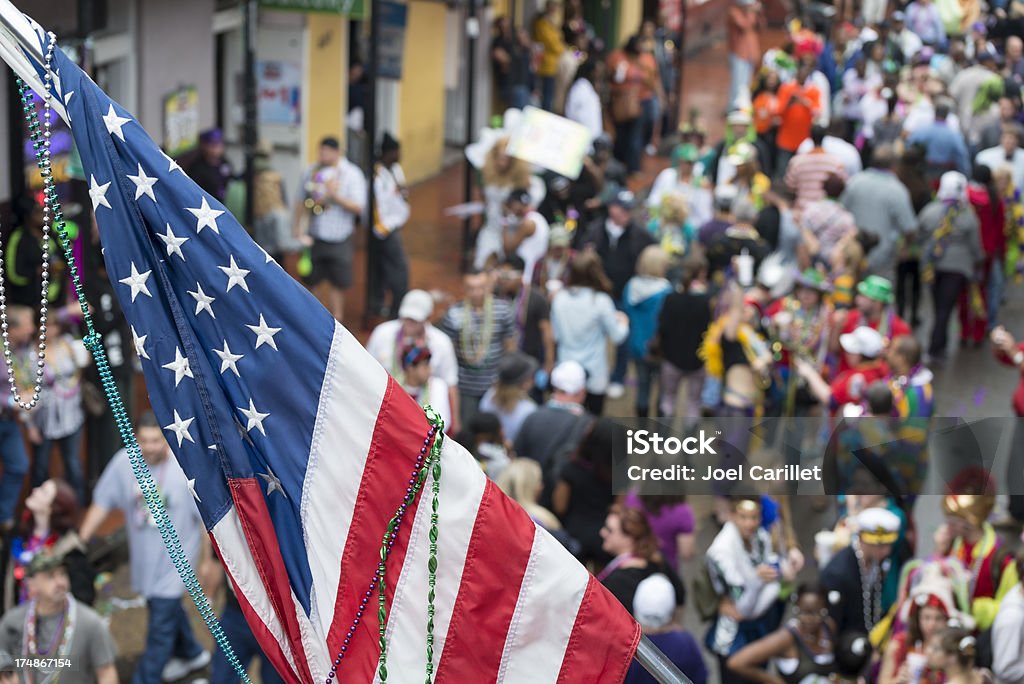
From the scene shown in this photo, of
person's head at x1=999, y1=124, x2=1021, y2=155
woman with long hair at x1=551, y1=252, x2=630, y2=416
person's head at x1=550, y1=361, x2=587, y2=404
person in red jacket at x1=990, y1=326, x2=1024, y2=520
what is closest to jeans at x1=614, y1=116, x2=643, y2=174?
person's head at x1=999, y1=124, x2=1021, y2=155

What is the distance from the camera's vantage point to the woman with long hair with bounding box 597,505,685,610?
7.34 meters

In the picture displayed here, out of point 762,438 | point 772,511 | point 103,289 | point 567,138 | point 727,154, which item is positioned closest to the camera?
point 762,438

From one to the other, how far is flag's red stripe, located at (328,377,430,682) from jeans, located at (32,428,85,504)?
6.53 metres

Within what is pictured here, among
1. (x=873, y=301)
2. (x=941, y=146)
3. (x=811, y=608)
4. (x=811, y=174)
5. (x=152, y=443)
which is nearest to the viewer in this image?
(x=811, y=608)

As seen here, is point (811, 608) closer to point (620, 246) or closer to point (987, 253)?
point (620, 246)

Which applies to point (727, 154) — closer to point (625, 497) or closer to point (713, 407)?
point (713, 407)

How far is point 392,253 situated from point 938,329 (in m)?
4.85

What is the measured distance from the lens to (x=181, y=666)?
28.9 ft

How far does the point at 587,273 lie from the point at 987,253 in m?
5.08

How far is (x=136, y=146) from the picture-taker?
366 centimetres

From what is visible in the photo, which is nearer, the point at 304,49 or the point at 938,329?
the point at 938,329

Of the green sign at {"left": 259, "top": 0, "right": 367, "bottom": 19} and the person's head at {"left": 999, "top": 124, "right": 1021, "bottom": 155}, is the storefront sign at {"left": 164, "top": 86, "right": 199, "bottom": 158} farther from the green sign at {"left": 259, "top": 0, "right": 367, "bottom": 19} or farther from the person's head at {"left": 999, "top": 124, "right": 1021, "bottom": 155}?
the person's head at {"left": 999, "top": 124, "right": 1021, "bottom": 155}

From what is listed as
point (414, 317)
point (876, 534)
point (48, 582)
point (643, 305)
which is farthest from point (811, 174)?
point (48, 582)

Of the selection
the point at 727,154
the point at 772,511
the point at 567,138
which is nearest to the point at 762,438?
the point at 772,511
